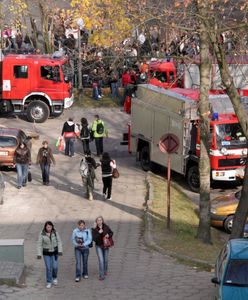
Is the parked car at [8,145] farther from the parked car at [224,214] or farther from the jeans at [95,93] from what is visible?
the jeans at [95,93]

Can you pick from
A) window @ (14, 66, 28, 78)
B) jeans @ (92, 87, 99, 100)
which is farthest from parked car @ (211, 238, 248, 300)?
jeans @ (92, 87, 99, 100)

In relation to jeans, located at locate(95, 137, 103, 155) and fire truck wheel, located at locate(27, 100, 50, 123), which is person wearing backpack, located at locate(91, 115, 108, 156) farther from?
fire truck wheel, located at locate(27, 100, 50, 123)

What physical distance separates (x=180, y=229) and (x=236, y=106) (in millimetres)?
4797

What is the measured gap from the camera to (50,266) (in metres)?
17.1

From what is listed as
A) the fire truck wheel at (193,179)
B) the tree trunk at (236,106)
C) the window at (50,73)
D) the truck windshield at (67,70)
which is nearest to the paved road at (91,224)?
the fire truck wheel at (193,179)

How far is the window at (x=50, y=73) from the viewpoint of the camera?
36531 mm

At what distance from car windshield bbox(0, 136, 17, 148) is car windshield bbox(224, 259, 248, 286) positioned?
15.2 metres

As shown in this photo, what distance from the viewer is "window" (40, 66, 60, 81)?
120 ft

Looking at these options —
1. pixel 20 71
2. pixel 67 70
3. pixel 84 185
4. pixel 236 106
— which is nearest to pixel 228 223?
pixel 84 185

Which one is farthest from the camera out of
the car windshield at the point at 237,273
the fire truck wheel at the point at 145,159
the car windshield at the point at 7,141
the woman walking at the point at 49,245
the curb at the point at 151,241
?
A: the fire truck wheel at the point at 145,159

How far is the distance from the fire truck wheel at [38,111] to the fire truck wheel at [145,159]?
7412mm

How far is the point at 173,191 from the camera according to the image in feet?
90.5

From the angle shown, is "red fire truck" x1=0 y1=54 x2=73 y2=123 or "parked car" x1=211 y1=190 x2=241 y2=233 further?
"red fire truck" x1=0 y1=54 x2=73 y2=123

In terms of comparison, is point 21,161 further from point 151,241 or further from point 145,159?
point 151,241
